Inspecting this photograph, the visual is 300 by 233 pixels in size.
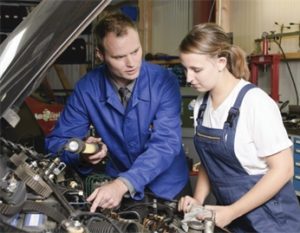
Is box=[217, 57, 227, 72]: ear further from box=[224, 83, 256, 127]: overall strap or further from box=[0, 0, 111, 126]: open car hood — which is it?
box=[0, 0, 111, 126]: open car hood

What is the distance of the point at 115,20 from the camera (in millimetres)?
1291

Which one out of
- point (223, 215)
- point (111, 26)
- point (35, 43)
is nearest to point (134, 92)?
point (111, 26)

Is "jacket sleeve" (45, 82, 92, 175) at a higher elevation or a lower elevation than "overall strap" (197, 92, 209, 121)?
lower

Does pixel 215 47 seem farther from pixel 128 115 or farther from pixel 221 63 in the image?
pixel 128 115

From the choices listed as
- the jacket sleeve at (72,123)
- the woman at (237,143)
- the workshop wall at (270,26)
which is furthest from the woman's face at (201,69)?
the workshop wall at (270,26)

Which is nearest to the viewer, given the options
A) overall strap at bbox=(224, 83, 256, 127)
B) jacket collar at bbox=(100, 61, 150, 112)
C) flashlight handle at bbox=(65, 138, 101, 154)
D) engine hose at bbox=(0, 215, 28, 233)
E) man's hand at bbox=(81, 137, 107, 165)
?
engine hose at bbox=(0, 215, 28, 233)

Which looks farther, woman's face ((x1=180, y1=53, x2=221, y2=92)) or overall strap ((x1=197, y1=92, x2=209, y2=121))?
overall strap ((x1=197, y1=92, x2=209, y2=121))

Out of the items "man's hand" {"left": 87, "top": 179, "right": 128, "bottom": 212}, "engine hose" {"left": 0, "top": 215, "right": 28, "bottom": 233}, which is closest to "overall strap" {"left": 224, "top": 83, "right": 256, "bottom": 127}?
"man's hand" {"left": 87, "top": 179, "right": 128, "bottom": 212}

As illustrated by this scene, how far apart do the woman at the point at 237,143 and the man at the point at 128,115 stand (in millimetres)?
136

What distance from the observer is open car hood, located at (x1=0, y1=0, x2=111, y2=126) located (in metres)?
0.71

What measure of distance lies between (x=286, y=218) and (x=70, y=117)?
75 cm

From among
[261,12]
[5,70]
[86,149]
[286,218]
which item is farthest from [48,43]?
[261,12]

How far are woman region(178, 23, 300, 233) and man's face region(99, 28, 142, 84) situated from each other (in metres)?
0.18

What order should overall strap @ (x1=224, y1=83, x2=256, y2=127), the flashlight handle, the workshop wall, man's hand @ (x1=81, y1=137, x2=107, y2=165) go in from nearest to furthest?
the flashlight handle
overall strap @ (x1=224, y1=83, x2=256, y2=127)
man's hand @ (x1=81, y1=137, x2=107, y2=165)
the workshop wall
